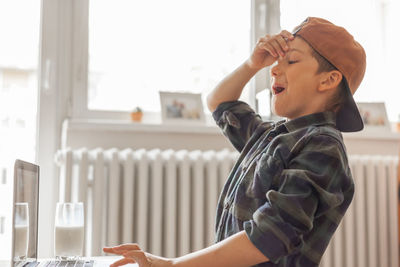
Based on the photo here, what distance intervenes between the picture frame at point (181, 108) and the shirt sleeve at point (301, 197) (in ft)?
4.91

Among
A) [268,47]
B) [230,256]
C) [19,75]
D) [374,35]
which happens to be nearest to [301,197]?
[230,256]

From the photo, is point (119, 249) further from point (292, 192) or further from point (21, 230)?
point (292, 192)

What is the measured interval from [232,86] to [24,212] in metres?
0.64

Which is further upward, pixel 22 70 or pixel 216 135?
pixel 22 70

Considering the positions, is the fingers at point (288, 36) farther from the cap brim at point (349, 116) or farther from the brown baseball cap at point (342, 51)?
the cap brim at point (349, 116)

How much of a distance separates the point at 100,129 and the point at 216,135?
598mm

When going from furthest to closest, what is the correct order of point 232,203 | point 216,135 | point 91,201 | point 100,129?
point 216,135, point 100,129, point 91,201, point 232,203

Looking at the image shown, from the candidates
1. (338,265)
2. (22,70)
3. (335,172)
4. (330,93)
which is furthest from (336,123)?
(22,70)

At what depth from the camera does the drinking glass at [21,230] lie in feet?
2.83

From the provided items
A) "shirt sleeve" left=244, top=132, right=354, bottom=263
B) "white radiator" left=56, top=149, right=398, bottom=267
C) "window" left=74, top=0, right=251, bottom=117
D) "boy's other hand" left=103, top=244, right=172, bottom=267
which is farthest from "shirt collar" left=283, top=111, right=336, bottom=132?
"window" left=74, top=0, right=251, bottom=117

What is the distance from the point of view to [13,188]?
34.0 inches

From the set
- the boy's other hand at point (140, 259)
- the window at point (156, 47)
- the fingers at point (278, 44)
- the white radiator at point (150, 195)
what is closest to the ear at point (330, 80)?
the fingers at point (278, 44)

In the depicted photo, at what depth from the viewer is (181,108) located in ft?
7.95

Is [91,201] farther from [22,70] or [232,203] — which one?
[232,203]
